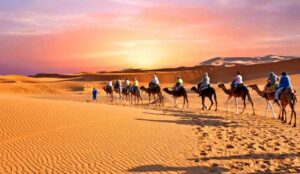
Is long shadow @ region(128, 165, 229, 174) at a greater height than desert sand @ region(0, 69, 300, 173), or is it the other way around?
desert sand @ region(0, 69, 300, 173)

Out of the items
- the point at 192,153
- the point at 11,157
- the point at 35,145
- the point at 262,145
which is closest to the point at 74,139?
the point at 35,145

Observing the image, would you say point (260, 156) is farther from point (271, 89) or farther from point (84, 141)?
point (271, 89)

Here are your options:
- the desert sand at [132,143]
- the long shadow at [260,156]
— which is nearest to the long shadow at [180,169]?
the desert sand at [132,143]

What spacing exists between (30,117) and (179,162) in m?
7.14

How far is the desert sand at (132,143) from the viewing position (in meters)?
10.5

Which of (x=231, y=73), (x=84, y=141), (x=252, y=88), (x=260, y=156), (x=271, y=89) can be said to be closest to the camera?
(x=260, y=156)

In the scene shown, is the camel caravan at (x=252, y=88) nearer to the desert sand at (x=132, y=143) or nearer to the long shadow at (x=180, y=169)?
the desert sand at (x=132, y=143)

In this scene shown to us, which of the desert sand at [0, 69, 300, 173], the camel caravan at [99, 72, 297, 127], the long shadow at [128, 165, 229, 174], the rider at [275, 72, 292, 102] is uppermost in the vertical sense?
the rider at [275, 72, 292, 102]

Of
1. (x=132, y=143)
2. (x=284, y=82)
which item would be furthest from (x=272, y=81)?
(x=132, y=143)

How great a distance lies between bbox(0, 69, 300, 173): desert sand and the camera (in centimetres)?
1045

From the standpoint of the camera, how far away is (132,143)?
12.9 m

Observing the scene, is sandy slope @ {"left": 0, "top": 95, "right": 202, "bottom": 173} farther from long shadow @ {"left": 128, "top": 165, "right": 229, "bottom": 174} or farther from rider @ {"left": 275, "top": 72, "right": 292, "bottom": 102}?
rider @ {"left": 275, "top": 72, "right": 292, "bottom": 102}

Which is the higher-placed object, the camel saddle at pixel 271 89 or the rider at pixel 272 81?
the rider at pixel 272 81

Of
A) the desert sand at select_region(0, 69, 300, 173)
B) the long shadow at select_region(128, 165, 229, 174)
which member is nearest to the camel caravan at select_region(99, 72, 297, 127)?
the desert sand at select_region(0, 69, 300, 173)
